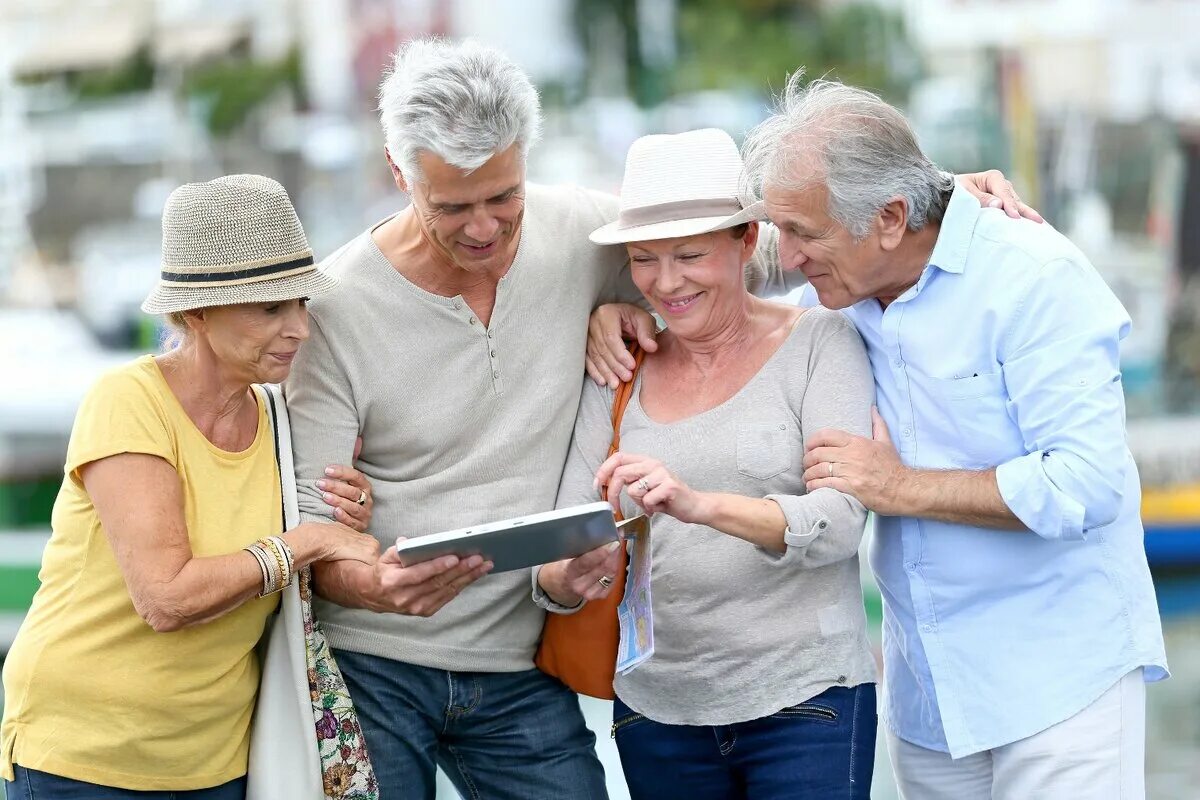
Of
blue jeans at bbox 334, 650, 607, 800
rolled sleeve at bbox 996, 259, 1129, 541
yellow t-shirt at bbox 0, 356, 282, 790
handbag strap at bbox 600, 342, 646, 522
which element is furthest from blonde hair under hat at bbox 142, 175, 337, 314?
rolled sleeve at bbox 996, 259, 1129, 541

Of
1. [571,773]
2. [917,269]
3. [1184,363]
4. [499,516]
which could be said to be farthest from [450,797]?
[1184,363]

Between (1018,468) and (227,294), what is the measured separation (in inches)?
57.7

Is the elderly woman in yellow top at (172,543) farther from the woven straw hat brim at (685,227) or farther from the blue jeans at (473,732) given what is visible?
the woven straw hat brim at (685,227)

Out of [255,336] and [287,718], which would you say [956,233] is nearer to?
[255,336]

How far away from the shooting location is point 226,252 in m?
2.67

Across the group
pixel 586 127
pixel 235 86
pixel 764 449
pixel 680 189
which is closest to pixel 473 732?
pixel 764 449

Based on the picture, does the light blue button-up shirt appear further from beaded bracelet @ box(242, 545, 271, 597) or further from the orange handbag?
beaded bracelet @ box(242, 545, 271, 597)

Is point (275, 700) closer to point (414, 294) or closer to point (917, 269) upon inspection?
point (414, 294)

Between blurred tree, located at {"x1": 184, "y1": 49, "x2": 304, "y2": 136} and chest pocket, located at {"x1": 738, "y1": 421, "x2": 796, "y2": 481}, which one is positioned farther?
blurred tree, located at {"x1": 184, "y1": 49, "x2": 304, "y2": 136}

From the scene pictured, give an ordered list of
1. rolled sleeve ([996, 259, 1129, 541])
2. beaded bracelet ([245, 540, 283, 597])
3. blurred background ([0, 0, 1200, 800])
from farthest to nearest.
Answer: blurred background ([0, 0, 1200, 800]) → beaded bracelet ([245, 540, 283, 597]) → rolled sleeve ([996, 259, 1129, 541])

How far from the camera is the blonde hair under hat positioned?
2.66 m

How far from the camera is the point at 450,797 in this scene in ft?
15.6

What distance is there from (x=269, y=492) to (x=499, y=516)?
0.46 meters

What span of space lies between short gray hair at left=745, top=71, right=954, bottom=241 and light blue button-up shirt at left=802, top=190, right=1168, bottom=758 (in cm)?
9
